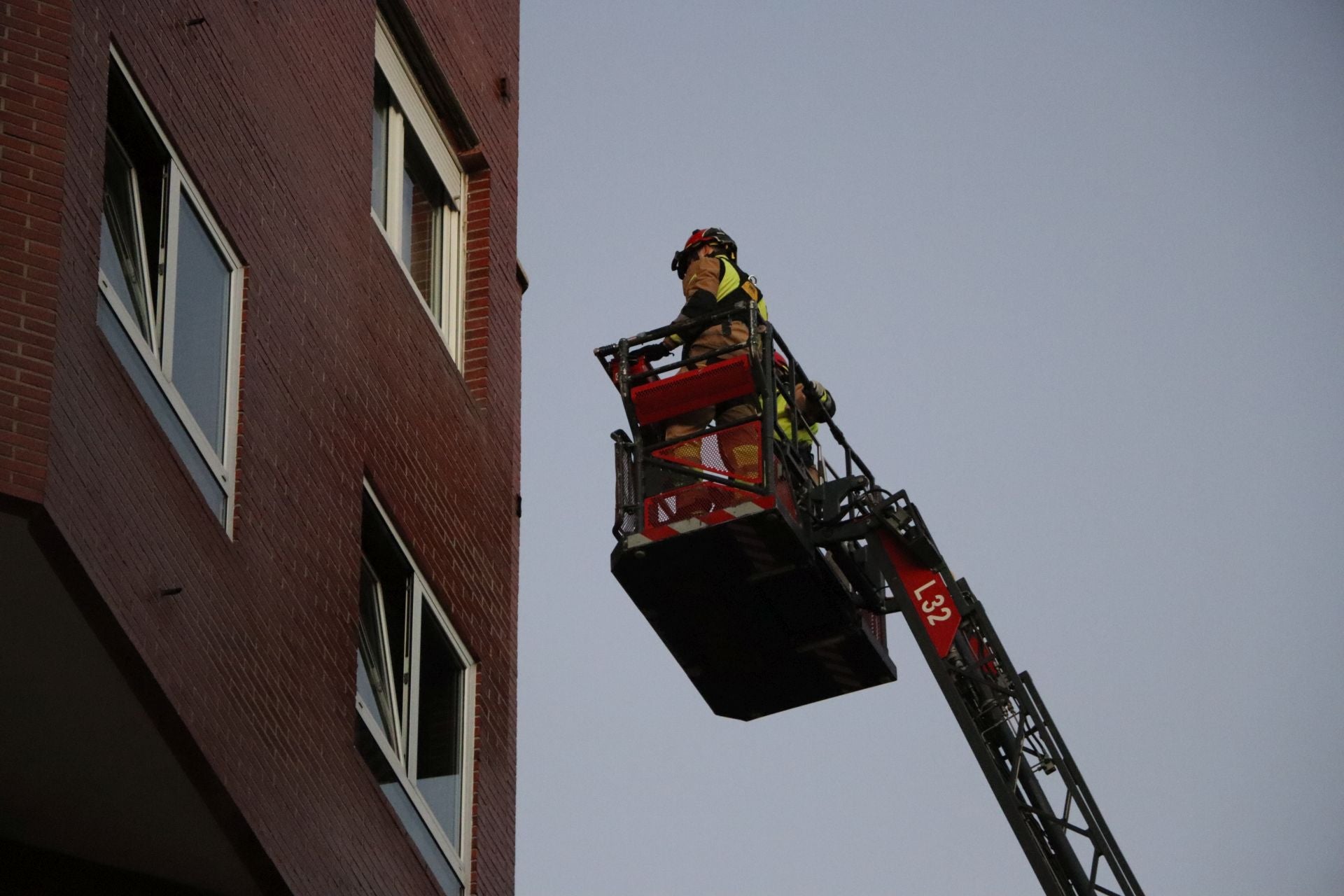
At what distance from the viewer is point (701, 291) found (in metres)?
14.4

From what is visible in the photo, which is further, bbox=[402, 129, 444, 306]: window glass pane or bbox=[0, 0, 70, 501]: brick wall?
bbox=[402, 129, 444, 306]: window glass pane

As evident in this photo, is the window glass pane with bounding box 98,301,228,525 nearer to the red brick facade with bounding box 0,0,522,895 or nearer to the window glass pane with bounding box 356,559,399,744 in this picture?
the red brick facade with bounding box 0,0,522,895

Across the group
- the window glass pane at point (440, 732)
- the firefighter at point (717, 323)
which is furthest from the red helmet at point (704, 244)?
the window glass pane at point (440, 732)

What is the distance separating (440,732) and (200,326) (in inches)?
149

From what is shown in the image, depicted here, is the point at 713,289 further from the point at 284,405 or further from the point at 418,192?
the point at 284,405

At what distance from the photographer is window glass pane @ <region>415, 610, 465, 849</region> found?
46.1 ft

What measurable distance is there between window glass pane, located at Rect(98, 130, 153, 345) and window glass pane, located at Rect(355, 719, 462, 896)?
124 inches

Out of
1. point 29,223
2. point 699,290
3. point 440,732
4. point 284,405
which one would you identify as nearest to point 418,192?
point 699,290

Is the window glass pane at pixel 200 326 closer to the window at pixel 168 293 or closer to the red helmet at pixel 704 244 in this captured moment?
the window at pixel 168 293

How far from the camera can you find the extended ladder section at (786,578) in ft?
44.6

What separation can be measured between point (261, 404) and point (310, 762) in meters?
2.05

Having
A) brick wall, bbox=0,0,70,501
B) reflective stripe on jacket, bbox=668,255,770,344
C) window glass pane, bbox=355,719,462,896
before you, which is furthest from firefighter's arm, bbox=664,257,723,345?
brick wall, bbox=0,0,70,501

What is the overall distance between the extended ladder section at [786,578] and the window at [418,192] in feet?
7.37

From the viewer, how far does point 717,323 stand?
14.3m
